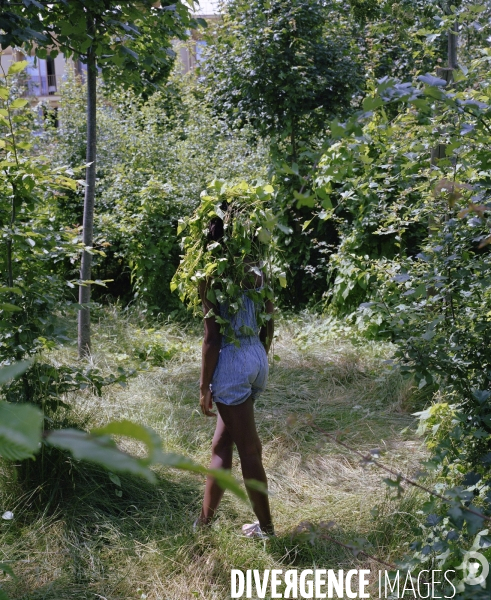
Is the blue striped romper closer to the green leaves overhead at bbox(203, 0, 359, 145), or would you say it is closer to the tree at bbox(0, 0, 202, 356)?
the tree at bbox(0, 0, 202, 356)

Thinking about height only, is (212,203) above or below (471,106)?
below

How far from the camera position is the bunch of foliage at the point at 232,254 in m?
2.85

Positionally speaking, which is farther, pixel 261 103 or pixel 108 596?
pixel 261 103

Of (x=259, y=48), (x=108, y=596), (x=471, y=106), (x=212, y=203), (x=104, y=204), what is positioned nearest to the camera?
(x=471, y=106)

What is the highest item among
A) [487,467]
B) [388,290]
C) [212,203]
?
[212,203]

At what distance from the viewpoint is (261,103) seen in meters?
7.82

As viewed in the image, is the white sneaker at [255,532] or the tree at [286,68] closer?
the white sneaker at [255,532]

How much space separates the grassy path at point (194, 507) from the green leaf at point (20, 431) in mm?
1176

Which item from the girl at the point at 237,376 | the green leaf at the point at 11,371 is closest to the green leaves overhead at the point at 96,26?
the girl at the point at 237,376

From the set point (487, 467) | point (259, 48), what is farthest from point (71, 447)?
point (259, 48)

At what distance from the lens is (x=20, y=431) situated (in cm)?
45

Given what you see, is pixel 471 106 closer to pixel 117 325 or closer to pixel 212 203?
pixel 212 203

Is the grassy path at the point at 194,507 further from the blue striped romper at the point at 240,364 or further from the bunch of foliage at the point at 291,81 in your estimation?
the bunch of foliage at the point at 291,81

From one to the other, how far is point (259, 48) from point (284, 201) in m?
1.99
